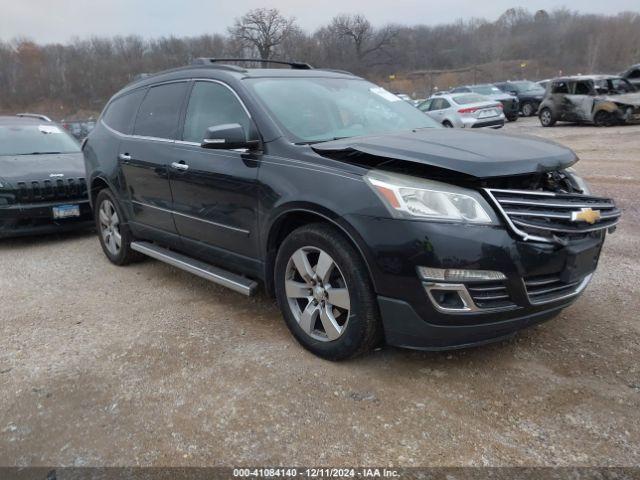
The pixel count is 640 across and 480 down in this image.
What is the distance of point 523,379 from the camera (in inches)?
114

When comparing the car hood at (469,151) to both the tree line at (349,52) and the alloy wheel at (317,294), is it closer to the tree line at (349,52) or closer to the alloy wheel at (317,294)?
the alloy wheel at (317,294)

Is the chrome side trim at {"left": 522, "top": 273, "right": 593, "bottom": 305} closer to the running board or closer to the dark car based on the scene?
the running board

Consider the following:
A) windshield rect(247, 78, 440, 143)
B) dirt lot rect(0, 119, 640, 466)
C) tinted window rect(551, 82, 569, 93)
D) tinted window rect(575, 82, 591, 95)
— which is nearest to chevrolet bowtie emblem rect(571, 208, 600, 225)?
dirt lot rect(0, 119, 640, 466)

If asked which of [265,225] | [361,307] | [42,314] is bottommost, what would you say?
[42,314]

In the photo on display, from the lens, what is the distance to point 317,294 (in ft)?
10.2

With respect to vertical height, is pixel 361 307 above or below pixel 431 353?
above

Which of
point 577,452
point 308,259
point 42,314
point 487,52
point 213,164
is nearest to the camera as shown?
point 577,452

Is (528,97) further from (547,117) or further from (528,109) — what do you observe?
(547,117)

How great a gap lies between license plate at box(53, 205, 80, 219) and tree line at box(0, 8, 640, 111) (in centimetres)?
7615

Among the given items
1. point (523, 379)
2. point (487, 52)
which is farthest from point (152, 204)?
point (487, 52)

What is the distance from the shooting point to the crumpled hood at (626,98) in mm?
16500

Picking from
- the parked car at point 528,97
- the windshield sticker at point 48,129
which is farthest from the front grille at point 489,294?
the parked car at point 528,97

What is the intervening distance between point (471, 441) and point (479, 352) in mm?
846

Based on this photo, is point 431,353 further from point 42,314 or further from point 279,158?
point 42,314
